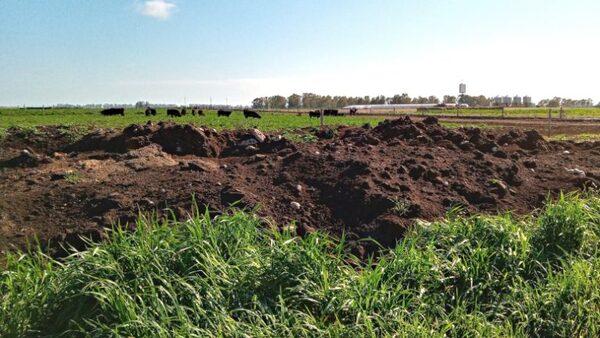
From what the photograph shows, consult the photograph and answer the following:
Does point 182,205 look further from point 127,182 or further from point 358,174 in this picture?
point 358,174

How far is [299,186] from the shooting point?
688cm

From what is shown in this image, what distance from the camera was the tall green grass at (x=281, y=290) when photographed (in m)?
3.46

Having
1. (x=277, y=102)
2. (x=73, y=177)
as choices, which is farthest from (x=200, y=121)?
(x=277, y=102)

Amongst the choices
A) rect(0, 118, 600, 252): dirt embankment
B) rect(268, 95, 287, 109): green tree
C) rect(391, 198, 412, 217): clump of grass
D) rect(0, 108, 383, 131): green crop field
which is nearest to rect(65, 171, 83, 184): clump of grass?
rect(0, 118, 600, 252): dirt embankment

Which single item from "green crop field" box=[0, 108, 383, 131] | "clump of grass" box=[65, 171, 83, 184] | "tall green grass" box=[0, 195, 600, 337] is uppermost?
"green crop field" box=[0, 108, 383, 131]

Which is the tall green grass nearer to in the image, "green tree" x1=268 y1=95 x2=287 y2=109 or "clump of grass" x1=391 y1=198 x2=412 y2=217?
"clump of grass" x1=391 y1=198 x2=412 y2=217

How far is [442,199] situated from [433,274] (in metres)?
2.67

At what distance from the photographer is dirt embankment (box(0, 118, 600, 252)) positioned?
19.6ft

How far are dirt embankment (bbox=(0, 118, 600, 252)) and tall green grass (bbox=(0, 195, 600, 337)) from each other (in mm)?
1184

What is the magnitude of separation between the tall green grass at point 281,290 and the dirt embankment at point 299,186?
3.88 ft

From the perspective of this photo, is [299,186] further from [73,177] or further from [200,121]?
[200,121]

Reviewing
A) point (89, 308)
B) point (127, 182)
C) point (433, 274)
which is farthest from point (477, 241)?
point (127, 182)

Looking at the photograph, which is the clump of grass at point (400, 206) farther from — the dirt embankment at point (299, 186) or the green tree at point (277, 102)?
the green tree at point (277, 102)

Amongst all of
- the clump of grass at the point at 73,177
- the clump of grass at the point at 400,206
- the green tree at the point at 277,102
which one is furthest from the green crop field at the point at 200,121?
the green tree at the point at 277,102
